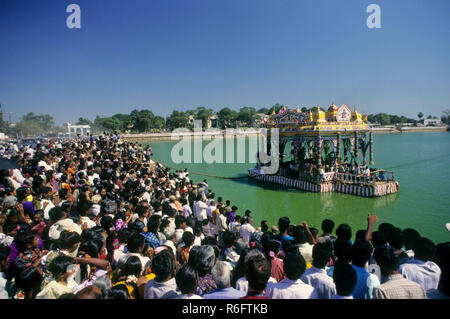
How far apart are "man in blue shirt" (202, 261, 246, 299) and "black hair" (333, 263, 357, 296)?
3.00ft

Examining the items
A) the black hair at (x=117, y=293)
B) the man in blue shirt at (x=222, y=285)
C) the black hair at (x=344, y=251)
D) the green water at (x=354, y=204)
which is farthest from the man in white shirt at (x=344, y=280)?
the green water at (x=354, y=204)

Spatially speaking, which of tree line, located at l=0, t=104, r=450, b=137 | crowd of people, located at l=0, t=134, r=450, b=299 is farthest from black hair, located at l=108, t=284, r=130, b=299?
tree line, located at l=0, t=104, r=450, b=137

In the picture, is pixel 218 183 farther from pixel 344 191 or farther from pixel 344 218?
pixel 344 218

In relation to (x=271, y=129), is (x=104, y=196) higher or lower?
lower

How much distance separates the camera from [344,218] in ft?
33.5

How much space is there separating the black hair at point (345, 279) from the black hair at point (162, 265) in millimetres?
1633

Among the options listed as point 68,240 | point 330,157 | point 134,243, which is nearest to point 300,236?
point 134,243

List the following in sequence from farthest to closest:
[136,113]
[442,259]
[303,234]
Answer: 1. [136,113]
2. [303,234]
3. [442,259]

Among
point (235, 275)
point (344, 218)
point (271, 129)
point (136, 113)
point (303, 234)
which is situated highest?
point (136, 113)

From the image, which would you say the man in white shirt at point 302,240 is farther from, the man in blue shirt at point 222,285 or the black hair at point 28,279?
the black hair at point 28,279

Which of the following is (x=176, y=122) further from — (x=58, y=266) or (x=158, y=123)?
(x=58, y=266)

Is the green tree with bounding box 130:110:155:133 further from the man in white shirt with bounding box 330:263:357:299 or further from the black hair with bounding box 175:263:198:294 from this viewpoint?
the man in white shirt with bounding box 330:263:357:299
